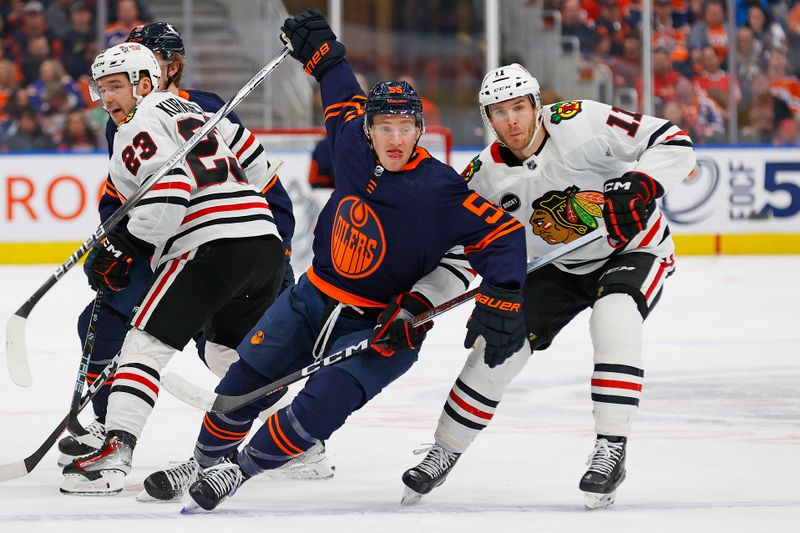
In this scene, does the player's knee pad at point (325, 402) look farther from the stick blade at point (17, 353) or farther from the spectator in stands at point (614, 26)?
Answer: the spectator in stands at point (614, 26)

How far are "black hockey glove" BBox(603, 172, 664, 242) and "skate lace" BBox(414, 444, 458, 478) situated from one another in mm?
600

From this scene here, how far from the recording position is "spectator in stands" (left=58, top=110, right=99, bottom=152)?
8.56 m

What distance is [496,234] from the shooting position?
2.79m

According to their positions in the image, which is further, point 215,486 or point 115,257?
point 115,257

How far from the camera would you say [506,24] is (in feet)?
30.5

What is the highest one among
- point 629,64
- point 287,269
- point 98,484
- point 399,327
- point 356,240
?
point 356,240

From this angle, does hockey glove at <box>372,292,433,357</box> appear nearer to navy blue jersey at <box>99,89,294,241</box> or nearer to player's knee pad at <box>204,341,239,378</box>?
player's knee pad at <box>204,341,239,378</box>

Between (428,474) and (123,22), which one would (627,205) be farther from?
(123,22)

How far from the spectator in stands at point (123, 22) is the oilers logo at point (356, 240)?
6237mm

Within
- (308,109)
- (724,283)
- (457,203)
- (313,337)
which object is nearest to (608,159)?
(457,203)

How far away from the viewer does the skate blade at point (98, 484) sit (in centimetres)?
304

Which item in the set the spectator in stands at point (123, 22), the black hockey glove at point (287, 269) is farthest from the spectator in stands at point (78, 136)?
the black hockey glove at point (287, 269)

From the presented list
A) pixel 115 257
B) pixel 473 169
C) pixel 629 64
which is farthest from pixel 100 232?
pixel 629 64

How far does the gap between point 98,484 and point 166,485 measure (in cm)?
18
